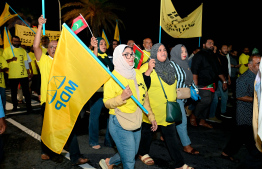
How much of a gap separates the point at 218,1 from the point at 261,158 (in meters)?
18.6

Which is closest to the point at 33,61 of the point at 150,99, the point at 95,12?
the point at 150,99

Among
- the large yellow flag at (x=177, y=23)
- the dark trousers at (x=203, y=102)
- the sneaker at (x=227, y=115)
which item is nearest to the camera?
the dark trousers at (x=203, y=102)

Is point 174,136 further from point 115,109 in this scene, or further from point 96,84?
point 96,84

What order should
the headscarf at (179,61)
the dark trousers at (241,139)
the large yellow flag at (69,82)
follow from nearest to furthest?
the large yellow flag at (69,82)
the dark trousers at (241,139)
the headscarf at (179,61)

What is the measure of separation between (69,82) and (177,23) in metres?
4.84

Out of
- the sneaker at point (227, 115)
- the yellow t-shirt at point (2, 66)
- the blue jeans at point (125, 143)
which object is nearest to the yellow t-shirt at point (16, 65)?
the yellow t-shirt at point (2, 66)

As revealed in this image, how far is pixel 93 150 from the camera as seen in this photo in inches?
199

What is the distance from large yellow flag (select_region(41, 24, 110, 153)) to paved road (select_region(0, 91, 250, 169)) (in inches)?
49.0

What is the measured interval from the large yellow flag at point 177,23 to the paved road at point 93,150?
2.66 metres

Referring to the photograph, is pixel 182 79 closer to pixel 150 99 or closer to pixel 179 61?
pixel 179 61

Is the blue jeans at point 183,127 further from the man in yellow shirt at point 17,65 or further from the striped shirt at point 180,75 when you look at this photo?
the man in yellow shirt at point 17,65

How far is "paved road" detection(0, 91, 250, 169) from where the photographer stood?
14.5 ft

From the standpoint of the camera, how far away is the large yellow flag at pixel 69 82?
309 centimetres

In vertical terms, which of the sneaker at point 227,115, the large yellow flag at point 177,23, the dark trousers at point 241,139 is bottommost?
the sneaker at point 227,115
